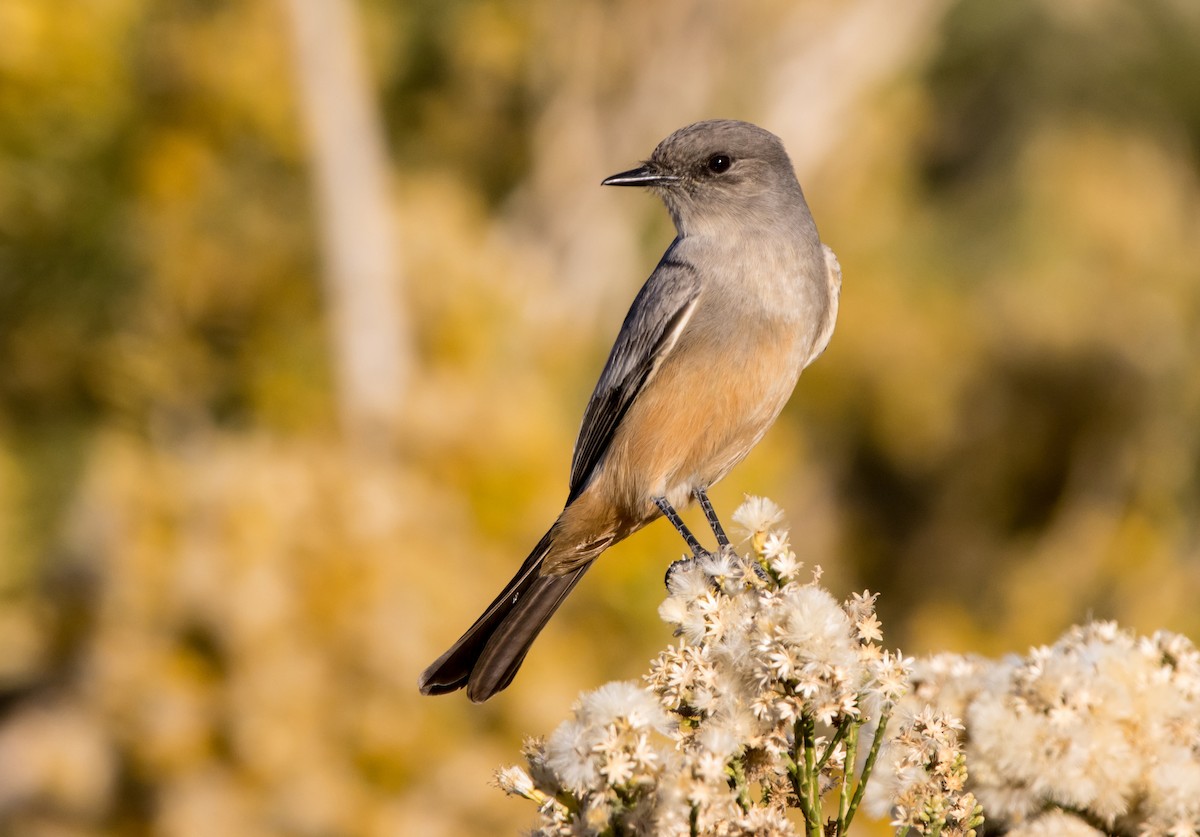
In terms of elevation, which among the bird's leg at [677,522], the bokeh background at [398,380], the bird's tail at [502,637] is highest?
the bokeh background at [398,380]

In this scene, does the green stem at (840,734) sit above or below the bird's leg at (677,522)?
below

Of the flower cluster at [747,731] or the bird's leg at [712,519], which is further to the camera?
the bird's leg at [712,519]

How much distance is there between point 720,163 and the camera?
381cm

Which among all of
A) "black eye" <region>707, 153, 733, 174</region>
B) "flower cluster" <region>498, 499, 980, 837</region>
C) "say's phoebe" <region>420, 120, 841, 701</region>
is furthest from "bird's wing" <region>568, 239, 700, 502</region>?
"flower cluster" <region>498, 499, 980, 837</region>

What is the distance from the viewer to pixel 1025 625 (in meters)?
7.64

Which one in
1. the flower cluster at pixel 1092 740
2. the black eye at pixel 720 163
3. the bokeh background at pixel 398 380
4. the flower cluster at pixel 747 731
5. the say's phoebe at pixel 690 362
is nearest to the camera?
the flower cluster at pixel 747 731

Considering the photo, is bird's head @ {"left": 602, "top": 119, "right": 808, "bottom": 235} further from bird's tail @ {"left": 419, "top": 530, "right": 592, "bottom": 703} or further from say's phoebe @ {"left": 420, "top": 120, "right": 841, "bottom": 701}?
bird's tail @ {"left": 419, "top": 530, "right": 592, "bottom": 703}

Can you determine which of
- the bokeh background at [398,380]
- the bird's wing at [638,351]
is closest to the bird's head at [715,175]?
the bird's wing at [638,351]

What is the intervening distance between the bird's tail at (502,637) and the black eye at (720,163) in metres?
1.15

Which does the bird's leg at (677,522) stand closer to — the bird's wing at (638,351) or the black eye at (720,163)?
the bird's wing at (638,351)

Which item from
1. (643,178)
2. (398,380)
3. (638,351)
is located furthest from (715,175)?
(398,380)

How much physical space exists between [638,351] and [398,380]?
9.39 ft

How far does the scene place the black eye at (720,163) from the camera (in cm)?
381

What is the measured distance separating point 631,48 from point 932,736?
6.65 meters
